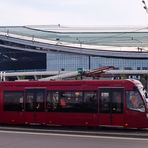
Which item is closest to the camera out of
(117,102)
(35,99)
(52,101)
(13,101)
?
(117,102)

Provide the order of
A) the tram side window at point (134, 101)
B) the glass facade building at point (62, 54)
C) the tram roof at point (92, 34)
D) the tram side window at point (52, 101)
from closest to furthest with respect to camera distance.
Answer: the tram side window at point (134, 101) → the tram side window at point (52, 101) → the glass facade building at point (62, 54) → the tram roof at point (92, 34)

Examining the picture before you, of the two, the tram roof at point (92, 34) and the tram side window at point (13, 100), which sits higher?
the tram roof at point (92, 34)

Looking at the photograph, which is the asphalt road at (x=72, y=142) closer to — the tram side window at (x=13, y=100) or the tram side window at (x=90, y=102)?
the tram side window at (x=90, y=102)

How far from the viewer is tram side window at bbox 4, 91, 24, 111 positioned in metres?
27.4

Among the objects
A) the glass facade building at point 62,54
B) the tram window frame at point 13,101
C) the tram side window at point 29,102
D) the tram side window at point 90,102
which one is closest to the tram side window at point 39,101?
the tram side window at point 29,102

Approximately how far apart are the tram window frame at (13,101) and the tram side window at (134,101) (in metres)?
6.48

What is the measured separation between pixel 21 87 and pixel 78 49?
107030 millimetres

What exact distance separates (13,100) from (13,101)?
59 millimetres

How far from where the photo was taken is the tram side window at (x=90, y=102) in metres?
25.0

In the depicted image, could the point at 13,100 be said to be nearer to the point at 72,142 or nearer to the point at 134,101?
the point at 134,101

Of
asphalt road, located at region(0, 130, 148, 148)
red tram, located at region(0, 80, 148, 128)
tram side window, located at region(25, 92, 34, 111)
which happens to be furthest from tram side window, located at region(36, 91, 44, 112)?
asphalt road, located at region(0, 130, 148, 148)

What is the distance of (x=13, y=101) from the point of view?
91.0 feet

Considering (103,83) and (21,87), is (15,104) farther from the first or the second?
(103,83)

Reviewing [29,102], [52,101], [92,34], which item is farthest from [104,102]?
[92,34]
